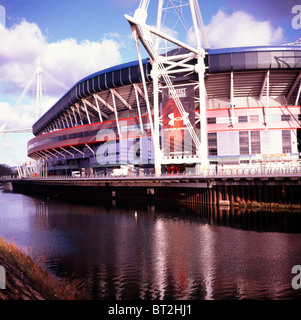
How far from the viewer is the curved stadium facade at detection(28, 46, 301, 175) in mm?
47062

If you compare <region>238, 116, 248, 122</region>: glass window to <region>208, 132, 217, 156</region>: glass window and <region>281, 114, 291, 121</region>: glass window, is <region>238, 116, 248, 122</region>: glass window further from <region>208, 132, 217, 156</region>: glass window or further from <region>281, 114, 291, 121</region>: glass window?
<region>281, 114, 291, 121</region>: glass window

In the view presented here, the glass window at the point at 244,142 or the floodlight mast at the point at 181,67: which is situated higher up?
the floodlight mast at the point at 181,67

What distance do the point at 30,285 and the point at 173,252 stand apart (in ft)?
33.6

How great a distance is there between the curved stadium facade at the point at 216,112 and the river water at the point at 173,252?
55.0 ft

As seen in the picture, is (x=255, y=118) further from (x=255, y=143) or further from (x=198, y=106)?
(x=198, y=106)

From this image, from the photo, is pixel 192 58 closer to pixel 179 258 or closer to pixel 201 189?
pixel 201 189

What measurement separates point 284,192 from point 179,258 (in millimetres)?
20537

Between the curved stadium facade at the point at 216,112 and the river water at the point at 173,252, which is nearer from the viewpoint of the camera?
the river water at the point at 173,252

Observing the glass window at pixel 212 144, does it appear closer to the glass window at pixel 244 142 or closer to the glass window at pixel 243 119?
the glass window at pixel 244 142

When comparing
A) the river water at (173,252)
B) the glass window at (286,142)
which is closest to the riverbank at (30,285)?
the river water at (173,252)

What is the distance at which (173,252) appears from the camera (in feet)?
63.8

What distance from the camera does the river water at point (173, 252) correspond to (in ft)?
45.0

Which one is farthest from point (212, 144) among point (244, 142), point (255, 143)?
point (255, 143)

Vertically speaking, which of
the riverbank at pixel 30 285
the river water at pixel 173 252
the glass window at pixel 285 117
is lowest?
the river water at pixel 173 252
